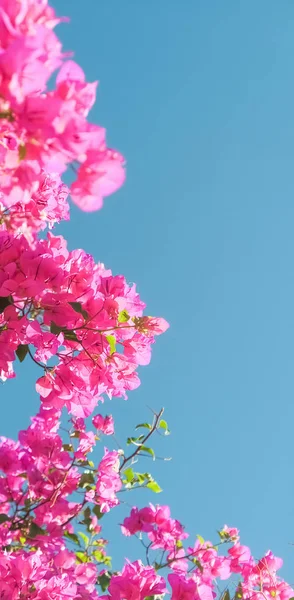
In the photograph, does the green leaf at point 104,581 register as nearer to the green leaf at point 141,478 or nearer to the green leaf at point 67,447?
the green leaf at point 141,478

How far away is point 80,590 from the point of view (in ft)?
10.7

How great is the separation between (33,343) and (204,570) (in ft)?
8.05

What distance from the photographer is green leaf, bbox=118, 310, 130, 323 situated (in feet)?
6.08

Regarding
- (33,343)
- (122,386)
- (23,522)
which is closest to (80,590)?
A: (23,522)

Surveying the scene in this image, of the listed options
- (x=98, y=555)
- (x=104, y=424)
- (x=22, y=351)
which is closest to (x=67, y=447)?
(x=104, y=424)

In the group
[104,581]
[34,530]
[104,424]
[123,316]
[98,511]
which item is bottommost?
[34,530]

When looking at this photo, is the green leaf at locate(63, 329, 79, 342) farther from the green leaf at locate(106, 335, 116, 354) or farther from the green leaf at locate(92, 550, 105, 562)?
the green leaf at locate(92, 550, 105, 562)

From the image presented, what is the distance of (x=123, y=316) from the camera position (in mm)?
1854

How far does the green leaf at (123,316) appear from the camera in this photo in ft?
6.08

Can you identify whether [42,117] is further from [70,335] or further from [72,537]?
[72,537]

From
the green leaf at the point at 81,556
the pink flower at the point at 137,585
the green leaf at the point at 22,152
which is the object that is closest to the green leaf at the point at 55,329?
the green leaf at the point at 22,152

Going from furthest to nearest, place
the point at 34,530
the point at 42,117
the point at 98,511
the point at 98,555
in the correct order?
the point at 98,555 < the point at 98,511 < the point at 34,530 < the point at 42,117

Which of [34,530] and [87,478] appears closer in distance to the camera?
[34,530]

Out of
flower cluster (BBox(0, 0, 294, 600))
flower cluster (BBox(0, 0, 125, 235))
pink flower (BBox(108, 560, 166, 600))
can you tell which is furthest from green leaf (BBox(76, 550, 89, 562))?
flower cluster (BBox(0, 0, 125, 235))
